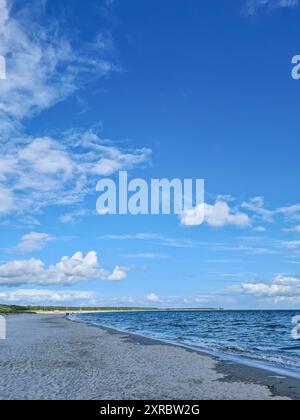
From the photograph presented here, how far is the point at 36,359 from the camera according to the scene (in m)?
27.5

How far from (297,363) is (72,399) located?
58.8ft

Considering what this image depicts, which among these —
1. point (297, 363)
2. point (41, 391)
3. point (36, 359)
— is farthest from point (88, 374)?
point (297, 363)

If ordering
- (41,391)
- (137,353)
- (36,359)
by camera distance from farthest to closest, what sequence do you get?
(137,353) < (36,359) < (41,391)

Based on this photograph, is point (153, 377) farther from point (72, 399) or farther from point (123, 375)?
point (72, 399)

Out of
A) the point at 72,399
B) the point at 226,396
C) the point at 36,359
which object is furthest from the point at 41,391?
the point at 36,359

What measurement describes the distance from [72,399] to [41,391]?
1965 mm

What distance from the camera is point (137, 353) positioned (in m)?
32.4

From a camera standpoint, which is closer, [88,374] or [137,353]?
[88,374]
